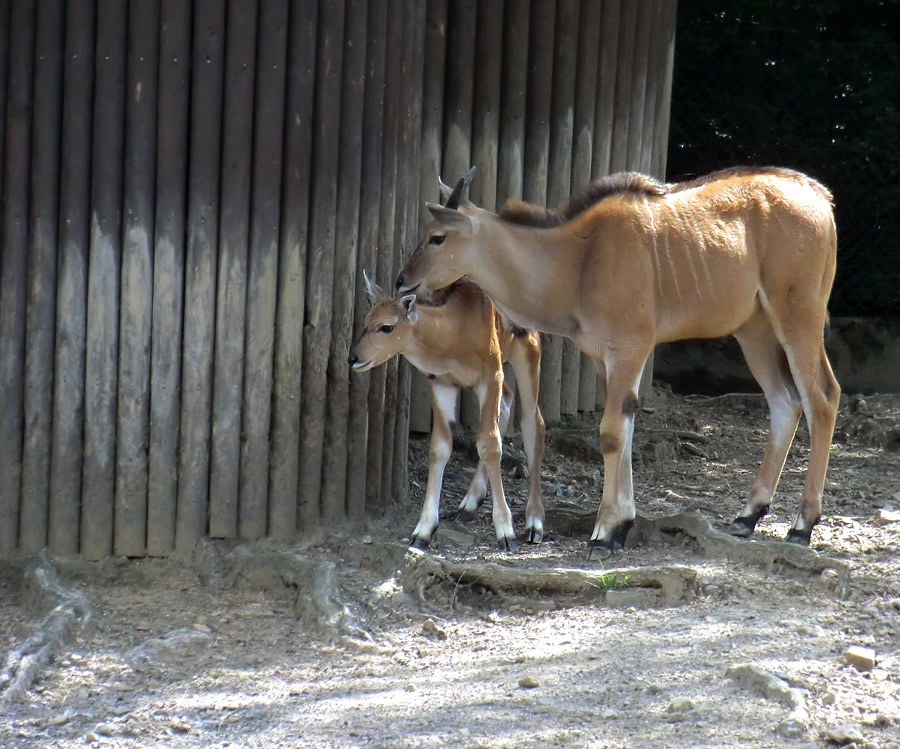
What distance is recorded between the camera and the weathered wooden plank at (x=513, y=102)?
8.85 metres

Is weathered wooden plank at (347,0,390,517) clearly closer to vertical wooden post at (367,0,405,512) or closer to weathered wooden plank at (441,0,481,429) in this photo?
vertical wooden post at (367,0,405,512)

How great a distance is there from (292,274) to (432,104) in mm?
2362

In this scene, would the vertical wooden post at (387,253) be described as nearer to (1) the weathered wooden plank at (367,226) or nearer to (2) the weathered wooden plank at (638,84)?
(1) the weathered wooden plank at (367,226)

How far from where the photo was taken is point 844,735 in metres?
4.52

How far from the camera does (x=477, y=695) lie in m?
5.08

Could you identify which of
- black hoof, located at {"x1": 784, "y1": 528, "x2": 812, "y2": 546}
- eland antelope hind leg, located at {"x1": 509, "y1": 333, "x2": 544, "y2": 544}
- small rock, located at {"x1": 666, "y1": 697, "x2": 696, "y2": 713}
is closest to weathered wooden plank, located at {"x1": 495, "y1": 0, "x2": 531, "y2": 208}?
eland antelope hind leg, located at {"x1": 509, "y1": 333, "x2": 544, "y2": 544}

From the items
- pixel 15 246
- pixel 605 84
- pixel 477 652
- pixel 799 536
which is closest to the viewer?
pixel 477 652

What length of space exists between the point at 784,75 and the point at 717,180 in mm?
4675

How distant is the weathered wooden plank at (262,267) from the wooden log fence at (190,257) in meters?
0.01

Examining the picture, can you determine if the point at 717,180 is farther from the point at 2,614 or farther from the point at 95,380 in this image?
the point at 2,614

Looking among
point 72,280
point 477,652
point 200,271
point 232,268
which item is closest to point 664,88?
point 232,268

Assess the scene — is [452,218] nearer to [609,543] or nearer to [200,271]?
[200,271]

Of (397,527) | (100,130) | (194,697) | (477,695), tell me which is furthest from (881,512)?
(100,130)

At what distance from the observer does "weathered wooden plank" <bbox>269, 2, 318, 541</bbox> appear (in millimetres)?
6699
